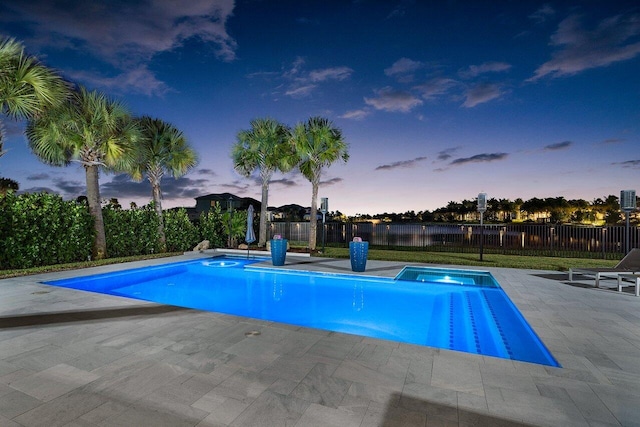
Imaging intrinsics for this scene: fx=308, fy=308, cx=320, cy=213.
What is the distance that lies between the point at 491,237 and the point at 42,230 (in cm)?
1749

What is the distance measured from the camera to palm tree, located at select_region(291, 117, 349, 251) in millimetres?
13719

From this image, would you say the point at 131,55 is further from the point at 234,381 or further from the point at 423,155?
the point at 423,155

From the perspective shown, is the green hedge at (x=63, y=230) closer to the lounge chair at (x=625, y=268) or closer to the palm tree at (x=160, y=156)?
the palm tree at (x=160, y=156)

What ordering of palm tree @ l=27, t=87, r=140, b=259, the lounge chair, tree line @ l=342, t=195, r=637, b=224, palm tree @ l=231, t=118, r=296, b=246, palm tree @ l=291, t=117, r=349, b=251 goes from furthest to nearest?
tree line @ l=342, t=195, r=637, b=224 < palm tree @ l=231, t=118, r=296, b=246 < palm tree @ l=291, t=117, r=349, b=251 < palm tree @ l=27, t=87, r=140, b=259 < the lounge chair

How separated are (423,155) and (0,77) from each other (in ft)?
71.5

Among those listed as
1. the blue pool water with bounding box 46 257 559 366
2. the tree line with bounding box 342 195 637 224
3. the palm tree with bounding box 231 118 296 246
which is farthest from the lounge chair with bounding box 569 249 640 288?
the tree line with bounding box 342 195 637 224

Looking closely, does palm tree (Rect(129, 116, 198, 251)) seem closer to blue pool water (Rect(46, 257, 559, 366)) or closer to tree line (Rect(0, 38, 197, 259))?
tree line (Rect(0, 38, 197, 259))

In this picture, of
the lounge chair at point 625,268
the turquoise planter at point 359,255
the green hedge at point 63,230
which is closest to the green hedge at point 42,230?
the green hedge at point 63,230

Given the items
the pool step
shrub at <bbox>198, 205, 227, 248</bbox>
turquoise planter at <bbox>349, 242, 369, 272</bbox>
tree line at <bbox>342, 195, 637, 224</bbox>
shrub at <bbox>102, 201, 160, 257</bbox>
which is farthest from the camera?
tree line at <bbox>342, 195, 637, 224</bbox>

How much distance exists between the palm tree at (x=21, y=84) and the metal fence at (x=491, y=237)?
12.4 meters

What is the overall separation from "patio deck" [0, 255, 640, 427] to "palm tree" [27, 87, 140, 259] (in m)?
7.30

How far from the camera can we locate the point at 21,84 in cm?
763

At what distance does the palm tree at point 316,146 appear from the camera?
13719 millimetres

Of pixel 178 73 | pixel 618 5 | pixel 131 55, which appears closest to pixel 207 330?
pixel 131 55
